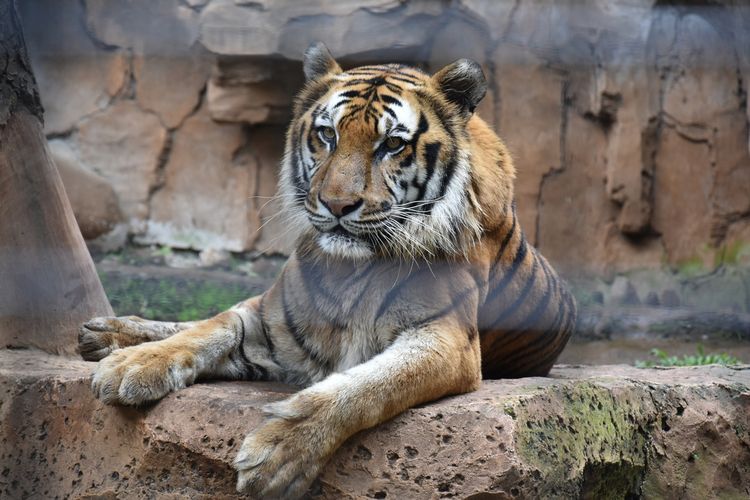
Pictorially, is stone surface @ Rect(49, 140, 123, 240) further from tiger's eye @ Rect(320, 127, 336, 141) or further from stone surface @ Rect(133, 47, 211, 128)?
tiger's eye @ Rect(320, 127, 336, 141)

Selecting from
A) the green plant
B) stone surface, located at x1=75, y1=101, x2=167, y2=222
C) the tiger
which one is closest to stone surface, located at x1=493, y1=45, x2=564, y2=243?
the green plant

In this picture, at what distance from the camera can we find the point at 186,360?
214cm

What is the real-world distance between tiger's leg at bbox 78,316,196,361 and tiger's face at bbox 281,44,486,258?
0.56 m

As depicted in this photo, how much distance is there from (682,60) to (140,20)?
2757 mm

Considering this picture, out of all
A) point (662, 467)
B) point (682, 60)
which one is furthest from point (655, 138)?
point (662, 467)

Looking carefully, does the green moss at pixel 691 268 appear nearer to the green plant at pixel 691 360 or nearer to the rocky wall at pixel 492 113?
the rocky wall at pixel 492 113

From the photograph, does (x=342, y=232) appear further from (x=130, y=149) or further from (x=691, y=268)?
(x=130, y=149)

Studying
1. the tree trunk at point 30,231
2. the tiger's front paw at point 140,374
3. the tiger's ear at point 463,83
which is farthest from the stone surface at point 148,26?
the tiger's front paw at point 140,374

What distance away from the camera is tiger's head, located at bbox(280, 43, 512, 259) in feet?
6.81

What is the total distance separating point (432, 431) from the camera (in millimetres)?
1900

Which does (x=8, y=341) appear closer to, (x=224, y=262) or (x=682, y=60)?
(x=224, y=262)

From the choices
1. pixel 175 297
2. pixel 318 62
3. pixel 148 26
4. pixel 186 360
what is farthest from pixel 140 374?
pixel 148 26

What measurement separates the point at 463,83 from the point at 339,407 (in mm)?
867

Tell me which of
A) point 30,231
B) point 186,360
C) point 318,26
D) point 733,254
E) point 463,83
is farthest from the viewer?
point 318,26
